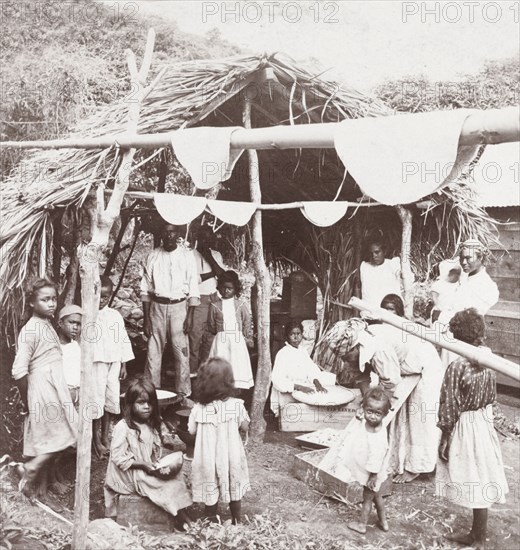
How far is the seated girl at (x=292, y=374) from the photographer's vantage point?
5.56 meters

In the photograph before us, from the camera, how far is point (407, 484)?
444cm

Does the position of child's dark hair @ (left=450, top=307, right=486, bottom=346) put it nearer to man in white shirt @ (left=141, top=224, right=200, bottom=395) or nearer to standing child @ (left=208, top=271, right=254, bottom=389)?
standing child @ (left=208, top=271, right=254, bottom=389)

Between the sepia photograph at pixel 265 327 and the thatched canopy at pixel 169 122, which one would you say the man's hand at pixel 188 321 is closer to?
the sepia photograph at pixel 265 327

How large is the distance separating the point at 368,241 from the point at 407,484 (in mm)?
3280

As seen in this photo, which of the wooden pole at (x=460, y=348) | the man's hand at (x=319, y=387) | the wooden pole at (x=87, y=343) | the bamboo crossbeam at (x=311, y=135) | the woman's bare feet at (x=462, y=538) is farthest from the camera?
the man's hand at (x=319, y=387)

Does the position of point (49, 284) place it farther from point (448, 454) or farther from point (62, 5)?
point (62, 5)

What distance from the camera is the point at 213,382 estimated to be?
140 inches

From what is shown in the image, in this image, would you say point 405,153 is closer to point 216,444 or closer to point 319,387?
point 216,444

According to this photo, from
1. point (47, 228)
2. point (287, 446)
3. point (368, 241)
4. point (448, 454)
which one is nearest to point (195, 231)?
point (368, 241)

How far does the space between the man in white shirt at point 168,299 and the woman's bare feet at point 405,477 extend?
230 centimetres

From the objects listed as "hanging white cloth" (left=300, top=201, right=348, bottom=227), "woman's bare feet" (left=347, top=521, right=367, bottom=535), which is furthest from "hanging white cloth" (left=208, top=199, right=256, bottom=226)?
"woman's bare feet" (left=347, top=521, right=367, bottom=535)

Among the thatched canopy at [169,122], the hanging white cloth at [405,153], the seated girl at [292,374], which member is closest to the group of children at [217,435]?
the thatched canopy at [169,122]

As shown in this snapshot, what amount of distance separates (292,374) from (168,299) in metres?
1.45

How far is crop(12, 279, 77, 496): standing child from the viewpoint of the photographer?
3.77 m
